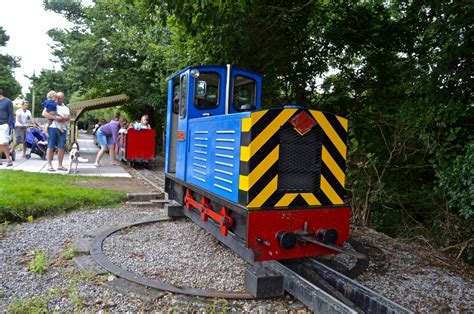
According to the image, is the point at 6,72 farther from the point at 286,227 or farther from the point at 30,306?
the point at 286,227

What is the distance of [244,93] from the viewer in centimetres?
586

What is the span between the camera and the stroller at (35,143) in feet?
41.7

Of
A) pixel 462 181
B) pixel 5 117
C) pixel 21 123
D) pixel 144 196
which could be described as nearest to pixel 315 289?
pixel 462 181

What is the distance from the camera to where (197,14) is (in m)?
6.54

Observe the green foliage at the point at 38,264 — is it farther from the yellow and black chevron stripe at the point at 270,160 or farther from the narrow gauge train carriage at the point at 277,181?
the yellow and black chevron stripe at the point at 270,160

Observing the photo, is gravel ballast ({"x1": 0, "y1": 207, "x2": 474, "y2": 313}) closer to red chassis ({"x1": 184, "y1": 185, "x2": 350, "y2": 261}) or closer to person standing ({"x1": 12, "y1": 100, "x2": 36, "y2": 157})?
red chassis ({"x1": 184, "y1": 185, "x2": 350, "y2": 261})

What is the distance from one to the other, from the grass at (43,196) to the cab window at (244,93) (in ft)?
10.2

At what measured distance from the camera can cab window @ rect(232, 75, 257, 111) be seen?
18.9ft

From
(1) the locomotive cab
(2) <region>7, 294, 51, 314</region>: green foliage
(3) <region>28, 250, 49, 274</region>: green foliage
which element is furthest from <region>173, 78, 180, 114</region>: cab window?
(2) <region>7, 294, 51, 314</region>: green foliage

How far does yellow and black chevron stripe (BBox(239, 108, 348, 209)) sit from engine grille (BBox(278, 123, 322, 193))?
0.04 metres

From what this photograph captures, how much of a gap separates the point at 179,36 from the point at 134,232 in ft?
16.0

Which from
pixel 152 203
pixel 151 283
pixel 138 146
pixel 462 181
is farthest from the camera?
pixel 138 146

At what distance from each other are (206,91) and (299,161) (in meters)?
2.21

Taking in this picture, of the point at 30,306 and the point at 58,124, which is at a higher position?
the point at 58,124
